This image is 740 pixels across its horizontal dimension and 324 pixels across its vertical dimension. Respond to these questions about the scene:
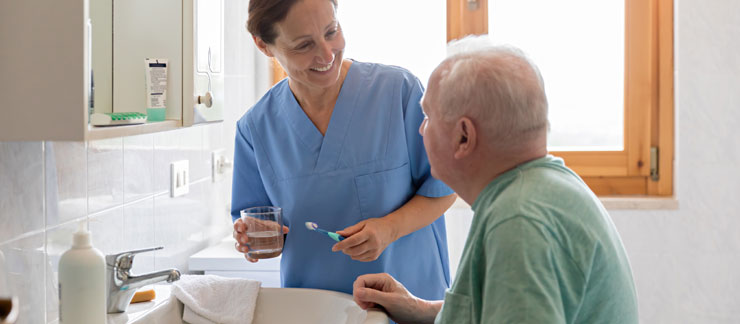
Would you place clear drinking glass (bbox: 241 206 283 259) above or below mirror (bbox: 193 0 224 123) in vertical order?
below

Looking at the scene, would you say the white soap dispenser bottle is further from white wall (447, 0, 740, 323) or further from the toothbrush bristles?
white wall (447, 0, 740, 323)

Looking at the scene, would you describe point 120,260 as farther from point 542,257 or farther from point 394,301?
point 542,257

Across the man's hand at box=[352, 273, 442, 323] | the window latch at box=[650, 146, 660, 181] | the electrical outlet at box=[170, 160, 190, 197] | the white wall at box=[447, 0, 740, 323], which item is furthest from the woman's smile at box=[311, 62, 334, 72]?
the window latch at box=[650, 146, 660, 181]

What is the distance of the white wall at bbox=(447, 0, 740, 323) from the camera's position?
2.75 meters

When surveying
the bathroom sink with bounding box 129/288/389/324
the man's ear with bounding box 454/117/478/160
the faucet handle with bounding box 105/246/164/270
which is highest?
the man's ear with bounding box 454/117/478/160

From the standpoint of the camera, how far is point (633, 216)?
9.32 ft

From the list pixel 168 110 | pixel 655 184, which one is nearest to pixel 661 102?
pixel 655 184

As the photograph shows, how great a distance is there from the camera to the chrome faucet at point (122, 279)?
4.72 ft

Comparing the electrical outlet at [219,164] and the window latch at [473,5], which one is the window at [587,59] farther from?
the electrical outlet at [219,164]

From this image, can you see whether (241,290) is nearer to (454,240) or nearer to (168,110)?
(168,110)

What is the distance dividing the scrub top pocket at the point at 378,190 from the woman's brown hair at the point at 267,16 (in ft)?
1.22

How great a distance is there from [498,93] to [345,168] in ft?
2.35

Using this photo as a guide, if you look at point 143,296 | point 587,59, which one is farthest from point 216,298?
point 587,59

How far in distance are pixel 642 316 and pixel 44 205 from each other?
2.31 meters
